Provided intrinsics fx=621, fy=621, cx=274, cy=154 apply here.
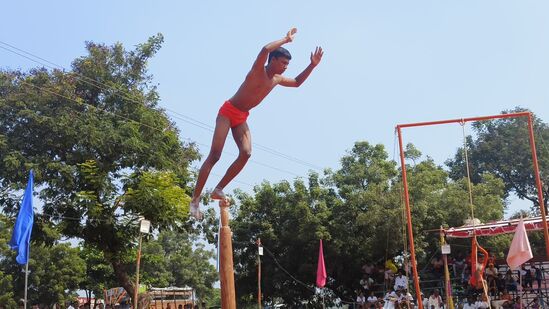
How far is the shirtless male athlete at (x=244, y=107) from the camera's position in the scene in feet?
18.6

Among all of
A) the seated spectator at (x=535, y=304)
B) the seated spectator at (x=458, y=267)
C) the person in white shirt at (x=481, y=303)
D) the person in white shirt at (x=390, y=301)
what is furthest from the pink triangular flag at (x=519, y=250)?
the seated spectator at (x=458, y=267)

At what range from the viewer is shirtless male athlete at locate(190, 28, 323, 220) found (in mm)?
5680

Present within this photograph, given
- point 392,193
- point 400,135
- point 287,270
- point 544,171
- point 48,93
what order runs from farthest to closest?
point 544,171 → point 287,270 → point 392,193 → point 48,93 → point 400,135

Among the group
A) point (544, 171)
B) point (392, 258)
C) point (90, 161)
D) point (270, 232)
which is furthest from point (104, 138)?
point (544, 171)

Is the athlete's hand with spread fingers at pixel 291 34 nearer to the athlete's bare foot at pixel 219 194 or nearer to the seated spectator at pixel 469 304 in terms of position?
the athlete's bare foot at pixel 219 194

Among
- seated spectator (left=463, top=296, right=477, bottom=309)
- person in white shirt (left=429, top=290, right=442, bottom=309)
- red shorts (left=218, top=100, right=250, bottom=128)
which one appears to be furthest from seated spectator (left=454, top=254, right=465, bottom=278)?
red shorts (left=218, top=100, right=250, bottom=128)

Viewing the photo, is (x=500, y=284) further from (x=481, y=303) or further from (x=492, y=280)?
(x=481, y=303)

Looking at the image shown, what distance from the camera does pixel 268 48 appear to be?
5.44 metres

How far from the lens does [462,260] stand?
21.8 meters

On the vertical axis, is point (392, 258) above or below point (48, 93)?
below

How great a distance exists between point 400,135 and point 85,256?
93.9ft

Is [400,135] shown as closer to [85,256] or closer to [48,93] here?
[48,93]

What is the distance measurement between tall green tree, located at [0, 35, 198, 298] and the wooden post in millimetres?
14362

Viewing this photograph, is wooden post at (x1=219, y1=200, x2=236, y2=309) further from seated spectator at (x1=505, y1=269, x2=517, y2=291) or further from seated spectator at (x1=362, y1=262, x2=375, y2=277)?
seated spectator at (x1=362, y1=262, x2=375, y2=277)
